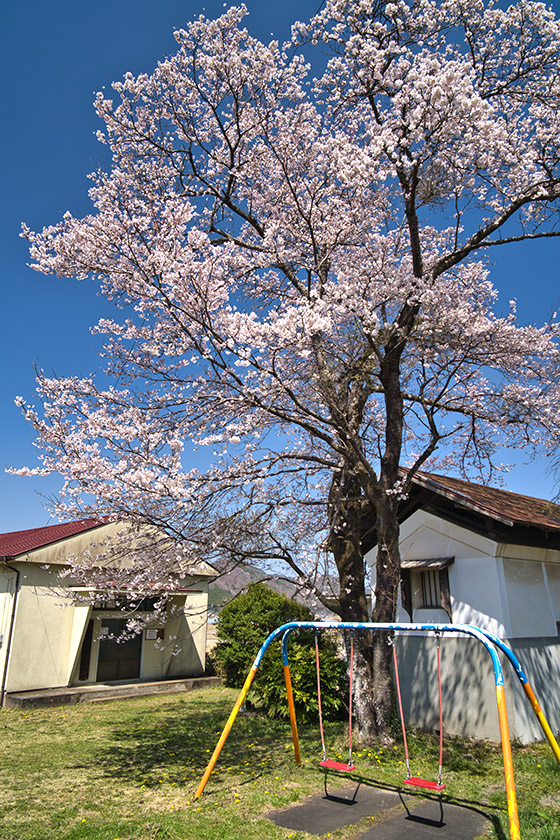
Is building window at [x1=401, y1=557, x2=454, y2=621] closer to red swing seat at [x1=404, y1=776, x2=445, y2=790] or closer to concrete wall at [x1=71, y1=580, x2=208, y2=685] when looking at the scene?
red swing seat at [x1=404, y1=776, x2=445, y2=790]

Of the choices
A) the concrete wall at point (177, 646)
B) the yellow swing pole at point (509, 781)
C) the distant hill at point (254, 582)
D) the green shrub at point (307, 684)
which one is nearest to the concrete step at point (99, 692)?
the concrete wall at point (177, 646)

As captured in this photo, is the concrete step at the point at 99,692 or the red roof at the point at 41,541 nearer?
the concrete step at the point at 99,692

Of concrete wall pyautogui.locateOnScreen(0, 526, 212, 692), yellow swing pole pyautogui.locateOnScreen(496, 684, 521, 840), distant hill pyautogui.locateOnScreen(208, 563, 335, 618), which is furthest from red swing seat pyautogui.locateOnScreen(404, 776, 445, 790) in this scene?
concrete wall pyautogui.locateOnScreen(0, 526, 212, 692)

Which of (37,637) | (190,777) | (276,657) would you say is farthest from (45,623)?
(190,777)

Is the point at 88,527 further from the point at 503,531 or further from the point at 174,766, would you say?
the point at 503,531

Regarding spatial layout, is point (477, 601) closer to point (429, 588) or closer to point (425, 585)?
point (429, 588)

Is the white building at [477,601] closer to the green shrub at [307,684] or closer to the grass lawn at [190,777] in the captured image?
the grass lawn at [190,777]

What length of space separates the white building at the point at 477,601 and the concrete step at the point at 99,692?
7.80 meters

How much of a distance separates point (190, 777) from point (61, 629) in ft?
29.2

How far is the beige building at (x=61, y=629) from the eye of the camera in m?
13.5

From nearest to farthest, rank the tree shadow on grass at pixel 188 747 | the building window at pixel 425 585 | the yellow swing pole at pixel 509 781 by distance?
1. the yellow swing pole at pixel 509 781
2. the tree shadow on grass at pixel 188 747
3. the building window at pixel 425 585

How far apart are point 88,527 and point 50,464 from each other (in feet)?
28.5

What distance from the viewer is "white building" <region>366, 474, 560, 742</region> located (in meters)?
9.30

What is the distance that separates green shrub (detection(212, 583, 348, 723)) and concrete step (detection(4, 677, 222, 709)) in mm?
1298
